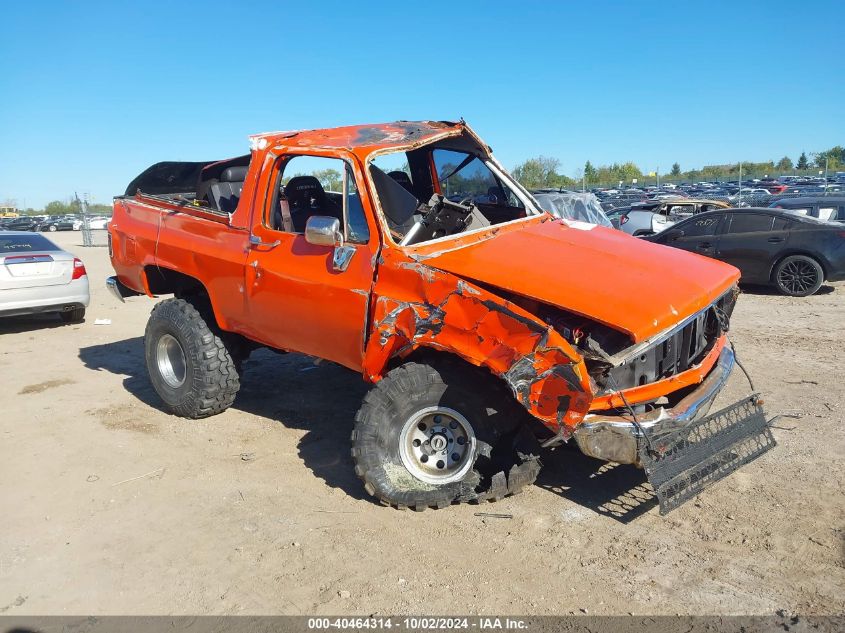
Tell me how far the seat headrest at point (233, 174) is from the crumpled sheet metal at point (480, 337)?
2.57 meters

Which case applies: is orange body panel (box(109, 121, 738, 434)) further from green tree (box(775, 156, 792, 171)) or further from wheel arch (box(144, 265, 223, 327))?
green tree (box(775, 156, 792, 171))

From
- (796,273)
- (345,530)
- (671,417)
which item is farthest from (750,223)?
(345,530)

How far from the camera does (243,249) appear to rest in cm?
507

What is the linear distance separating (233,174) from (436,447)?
341 centimetres

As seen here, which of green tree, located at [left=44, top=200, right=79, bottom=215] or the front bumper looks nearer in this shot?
the front bumper

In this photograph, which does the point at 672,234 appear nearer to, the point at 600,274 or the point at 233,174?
the point at 233,174

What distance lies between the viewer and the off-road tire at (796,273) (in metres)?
10.9

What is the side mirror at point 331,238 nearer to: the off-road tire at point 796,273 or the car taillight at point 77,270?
the car taillight at point 77,270

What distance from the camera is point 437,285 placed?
12.6 feet

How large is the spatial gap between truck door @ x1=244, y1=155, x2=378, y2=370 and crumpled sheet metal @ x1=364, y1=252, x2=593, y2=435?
21 centimetres

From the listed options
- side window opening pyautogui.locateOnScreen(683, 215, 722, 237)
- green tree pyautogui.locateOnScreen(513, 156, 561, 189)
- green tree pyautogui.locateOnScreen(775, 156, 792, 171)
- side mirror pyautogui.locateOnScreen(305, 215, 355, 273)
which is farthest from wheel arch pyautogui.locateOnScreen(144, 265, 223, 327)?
green tree pyautogui.locateOnScreen(775, 156, 792, 171)

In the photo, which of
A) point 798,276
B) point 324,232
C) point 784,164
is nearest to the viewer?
point 324,232

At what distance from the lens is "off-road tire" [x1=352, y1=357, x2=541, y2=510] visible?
12.8 feet

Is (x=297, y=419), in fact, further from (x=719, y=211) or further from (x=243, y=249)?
(x=719, y=211)
